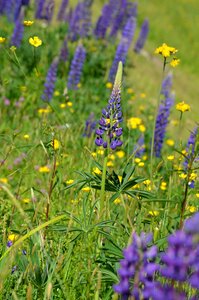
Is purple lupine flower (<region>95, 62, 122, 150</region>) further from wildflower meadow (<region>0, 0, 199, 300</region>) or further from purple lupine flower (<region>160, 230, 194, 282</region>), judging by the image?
purple lupine flower (<region>160, 230, 194, 282</region>)

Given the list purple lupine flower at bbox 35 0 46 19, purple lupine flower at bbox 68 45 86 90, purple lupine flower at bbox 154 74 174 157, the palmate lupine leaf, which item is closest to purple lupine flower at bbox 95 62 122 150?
the palmate lupine leaf

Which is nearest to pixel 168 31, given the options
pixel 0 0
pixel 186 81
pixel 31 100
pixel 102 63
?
pixel 186 81

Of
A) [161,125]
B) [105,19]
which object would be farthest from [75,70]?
[105,19]

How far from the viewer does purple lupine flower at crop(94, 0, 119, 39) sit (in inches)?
516

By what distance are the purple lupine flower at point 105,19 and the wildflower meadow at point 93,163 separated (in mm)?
24

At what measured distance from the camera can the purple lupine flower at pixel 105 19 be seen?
13094mm

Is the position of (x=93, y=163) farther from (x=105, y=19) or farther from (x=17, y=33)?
(x=105, y=19)

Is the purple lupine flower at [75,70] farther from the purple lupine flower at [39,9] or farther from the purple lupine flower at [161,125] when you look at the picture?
the purple lupine flower at [39,9]

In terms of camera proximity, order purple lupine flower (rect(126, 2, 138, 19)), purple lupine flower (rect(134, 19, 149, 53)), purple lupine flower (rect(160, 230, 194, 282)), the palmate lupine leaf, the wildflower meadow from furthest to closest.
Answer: purple lupine flower (rect(134, 19, 149, 53))
purple lupine flower (rect(126, 2, 138, 19))
the palmate lupine leaf
the wildflower meadow
purple lupine flower (rect(160, 230, 194, 282))

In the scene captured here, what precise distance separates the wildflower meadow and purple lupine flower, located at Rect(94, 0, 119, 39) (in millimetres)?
24

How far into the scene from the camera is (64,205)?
357 centimetres

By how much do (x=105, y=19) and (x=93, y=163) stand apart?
10.3 m

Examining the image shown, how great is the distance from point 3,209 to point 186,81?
1683 centimetres

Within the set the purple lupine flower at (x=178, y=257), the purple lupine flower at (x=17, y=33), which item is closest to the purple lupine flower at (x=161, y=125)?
the purple lupine flower at (x=17, y=33)
